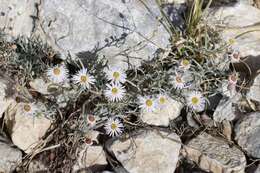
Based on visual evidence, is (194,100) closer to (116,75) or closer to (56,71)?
(116,75)

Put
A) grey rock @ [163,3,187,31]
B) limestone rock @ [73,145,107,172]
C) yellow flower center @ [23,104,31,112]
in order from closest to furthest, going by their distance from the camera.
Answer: yellow flower center @ [23,104,31,112] < limestone rock @ [73,145,107,172] < grey rock @ [163,3,187,31]

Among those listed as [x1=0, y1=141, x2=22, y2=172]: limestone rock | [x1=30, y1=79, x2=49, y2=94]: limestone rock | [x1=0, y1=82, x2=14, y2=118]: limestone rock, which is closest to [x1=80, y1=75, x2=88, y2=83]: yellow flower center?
[x1=30, y1=79, x2=49, y2=94]: limestone rock

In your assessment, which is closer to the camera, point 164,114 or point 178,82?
point 178,82

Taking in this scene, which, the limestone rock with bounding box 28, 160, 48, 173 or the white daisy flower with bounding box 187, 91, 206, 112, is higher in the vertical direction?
the white daisy flower with bounding box 187, 91, 206, 112

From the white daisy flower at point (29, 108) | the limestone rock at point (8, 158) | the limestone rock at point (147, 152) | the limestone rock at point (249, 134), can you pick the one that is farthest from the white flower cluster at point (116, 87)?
the limestone rock at point (8, 158)

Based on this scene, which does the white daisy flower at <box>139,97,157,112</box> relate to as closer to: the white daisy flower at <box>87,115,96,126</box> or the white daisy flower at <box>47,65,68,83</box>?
the white daisy flower at <box>87,115,96,126</box>

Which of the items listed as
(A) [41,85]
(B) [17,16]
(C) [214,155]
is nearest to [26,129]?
(A) [41,85]

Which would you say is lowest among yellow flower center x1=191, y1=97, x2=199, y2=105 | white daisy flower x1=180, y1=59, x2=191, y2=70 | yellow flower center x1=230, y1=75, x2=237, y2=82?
yellow flower center x1=191, y1=97, x2=199, y2=105
